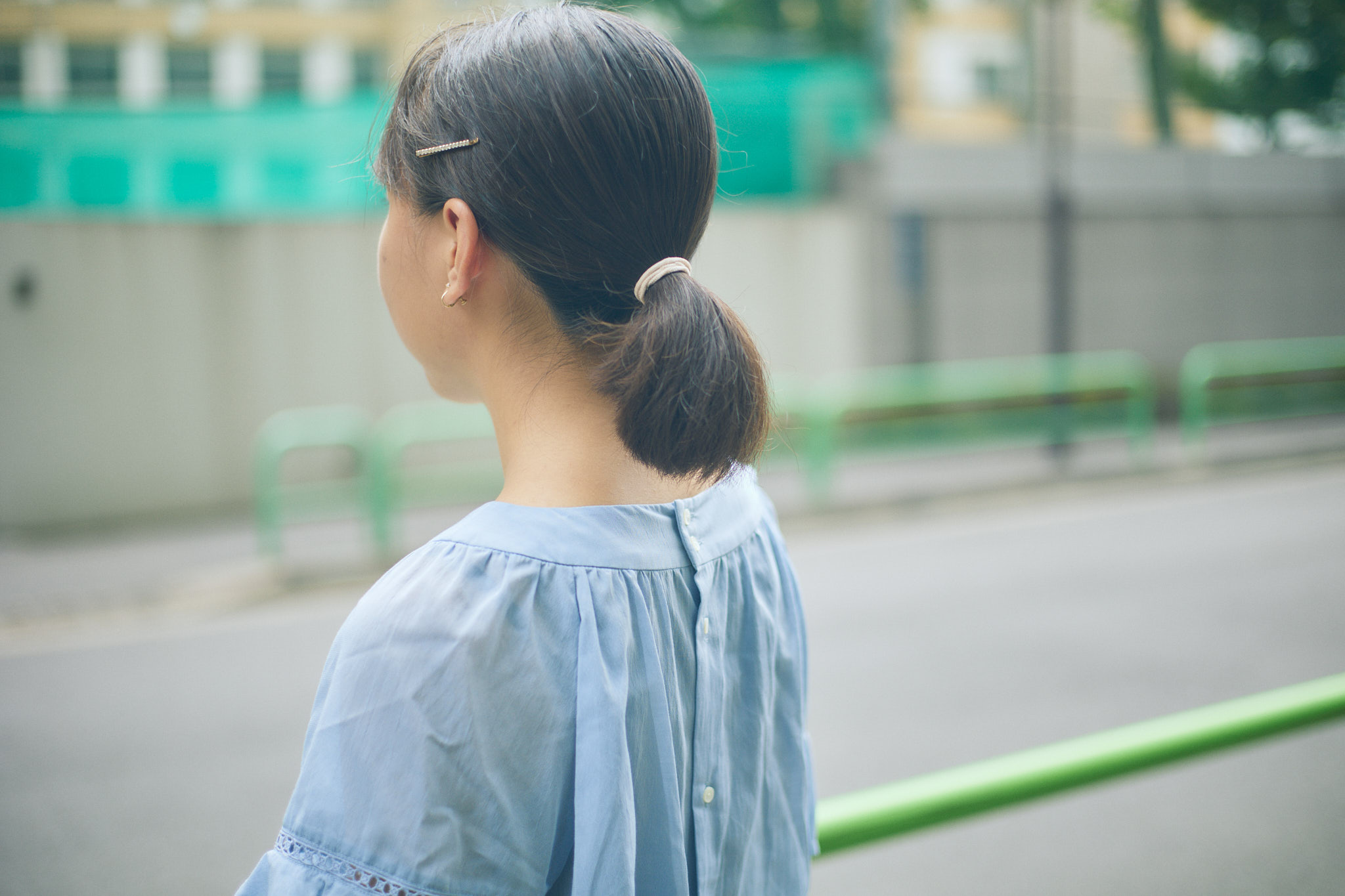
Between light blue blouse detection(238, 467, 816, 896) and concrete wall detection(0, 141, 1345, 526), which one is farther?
concrete wall detection(0, 141, 1345, 526)

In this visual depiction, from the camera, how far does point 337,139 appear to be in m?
9.95

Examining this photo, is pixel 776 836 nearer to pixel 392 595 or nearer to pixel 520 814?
pixel 520 814

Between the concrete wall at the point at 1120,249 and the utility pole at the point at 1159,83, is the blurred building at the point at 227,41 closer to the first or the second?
the concrete wall at the point at 1120,249

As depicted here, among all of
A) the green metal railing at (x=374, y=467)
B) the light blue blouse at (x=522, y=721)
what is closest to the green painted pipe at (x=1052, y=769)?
the light blue blouse at (x=522, y=721)

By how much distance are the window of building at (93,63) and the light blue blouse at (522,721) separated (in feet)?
85.2

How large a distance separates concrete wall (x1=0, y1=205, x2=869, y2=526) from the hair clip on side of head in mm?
7898

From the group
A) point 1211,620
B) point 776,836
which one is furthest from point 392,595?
point 1211,620

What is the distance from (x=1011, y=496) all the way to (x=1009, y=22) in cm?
2422

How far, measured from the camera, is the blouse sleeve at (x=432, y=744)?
0.71 metres

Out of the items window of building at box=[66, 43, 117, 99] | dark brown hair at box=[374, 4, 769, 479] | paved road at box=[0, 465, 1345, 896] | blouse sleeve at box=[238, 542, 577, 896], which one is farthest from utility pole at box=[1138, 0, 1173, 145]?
window of building at box=[66, 43, 117, 99]

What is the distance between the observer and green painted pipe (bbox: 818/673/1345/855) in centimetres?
126

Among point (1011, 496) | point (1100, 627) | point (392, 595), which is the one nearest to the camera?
point (392, 595)

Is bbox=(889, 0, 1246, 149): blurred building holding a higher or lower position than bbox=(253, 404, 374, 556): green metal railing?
higher

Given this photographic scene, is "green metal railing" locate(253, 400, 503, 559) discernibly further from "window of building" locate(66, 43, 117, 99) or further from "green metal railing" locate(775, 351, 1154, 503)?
"window of building" locate(66, 43, 117, 99)
